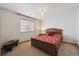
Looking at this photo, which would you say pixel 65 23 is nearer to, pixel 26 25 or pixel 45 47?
pixel 45 47

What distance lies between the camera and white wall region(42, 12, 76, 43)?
6.06ft

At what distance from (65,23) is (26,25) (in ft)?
2.33

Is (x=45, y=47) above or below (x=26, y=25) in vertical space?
below

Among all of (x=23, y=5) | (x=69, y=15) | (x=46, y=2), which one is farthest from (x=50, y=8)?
(x=23, y=5)

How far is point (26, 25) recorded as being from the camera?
1.94 meters

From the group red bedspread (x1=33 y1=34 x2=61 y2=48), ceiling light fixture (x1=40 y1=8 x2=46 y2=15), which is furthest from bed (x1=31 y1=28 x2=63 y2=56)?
ceiling light fixture (x1=40 y1=8 x2=46 y2=15)

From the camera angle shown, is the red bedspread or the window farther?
the window

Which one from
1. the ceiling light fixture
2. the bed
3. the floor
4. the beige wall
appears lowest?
the floor

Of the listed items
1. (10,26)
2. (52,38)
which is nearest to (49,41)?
(52,38)

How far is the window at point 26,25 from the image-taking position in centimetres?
191

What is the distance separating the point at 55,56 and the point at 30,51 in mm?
448

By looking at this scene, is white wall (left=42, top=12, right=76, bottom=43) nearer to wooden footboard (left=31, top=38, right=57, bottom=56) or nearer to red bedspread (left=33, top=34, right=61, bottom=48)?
red bedspread (left=33, top=34, right=61, bottom=48)

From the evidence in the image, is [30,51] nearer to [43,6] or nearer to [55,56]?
[55,56]

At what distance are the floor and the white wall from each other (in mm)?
123
